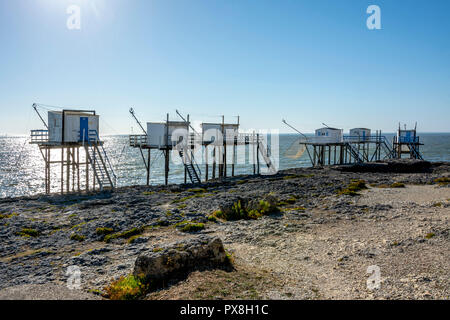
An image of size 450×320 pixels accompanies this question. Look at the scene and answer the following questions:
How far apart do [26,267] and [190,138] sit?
2893 cm

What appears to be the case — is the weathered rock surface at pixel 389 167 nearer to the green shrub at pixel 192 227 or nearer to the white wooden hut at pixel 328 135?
the white wooden hut at pixel 328 135

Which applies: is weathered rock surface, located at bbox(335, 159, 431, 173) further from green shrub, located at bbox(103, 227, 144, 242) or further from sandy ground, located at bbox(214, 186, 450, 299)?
green shrub, located at bbox(103, 227, 144, 242)

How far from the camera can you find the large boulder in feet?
31.0

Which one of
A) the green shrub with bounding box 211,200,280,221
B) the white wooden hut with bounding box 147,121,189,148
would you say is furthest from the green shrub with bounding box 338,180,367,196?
the white wooden hut with bounding box 147,121,189,148

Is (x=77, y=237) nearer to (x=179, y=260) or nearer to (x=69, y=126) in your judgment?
(x=179, y=260)

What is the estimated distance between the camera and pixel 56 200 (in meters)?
27.2

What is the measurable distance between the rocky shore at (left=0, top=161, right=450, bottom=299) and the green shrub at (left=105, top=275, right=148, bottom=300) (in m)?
0.25

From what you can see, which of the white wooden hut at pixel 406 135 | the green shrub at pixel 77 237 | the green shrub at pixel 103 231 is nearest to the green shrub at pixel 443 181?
the green shrub at pixel 103 231

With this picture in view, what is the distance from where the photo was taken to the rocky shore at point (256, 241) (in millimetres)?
9234

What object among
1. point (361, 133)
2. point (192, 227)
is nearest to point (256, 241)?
point (192, 227)

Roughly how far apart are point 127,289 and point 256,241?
254 inches

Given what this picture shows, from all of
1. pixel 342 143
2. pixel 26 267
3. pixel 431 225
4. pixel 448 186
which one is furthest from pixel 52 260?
pixel 342 143

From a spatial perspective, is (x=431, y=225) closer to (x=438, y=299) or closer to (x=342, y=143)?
(x=438, y=299)

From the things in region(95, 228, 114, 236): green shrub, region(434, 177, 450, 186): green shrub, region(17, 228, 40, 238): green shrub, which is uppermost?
region(434, 177, 450, 186): green shrub
